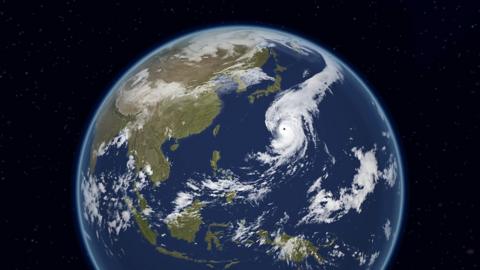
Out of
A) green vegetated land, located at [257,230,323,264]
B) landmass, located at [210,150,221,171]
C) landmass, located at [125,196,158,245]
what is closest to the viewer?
landmass, located at [210,150,221,171]

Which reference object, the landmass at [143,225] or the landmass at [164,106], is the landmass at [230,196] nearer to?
the landmass at [164,106]

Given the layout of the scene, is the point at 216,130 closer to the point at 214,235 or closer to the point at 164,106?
the point at 164,106

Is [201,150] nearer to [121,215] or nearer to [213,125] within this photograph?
[213,125]

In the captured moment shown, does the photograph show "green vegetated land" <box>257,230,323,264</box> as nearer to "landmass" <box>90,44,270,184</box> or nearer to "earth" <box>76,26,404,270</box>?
"earth" <box>76,26,404,270</box>

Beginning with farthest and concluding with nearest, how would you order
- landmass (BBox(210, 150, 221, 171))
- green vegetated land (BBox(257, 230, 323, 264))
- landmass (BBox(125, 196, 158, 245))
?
landmass (BBox(125, 196, 158, 245))
green vegetated land (BBox(257, 230, 323, 264))
landmass (BBox(210, 150, 221, 171))

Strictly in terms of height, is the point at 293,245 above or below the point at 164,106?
below

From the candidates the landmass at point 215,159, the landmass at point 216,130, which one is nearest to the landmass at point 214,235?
the landmass at point 215,159

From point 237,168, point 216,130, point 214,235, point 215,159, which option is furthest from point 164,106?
point 214,235

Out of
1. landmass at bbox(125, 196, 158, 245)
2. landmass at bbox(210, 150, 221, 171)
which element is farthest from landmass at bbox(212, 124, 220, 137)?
landmass at bbox(125, 196, 158, 245)

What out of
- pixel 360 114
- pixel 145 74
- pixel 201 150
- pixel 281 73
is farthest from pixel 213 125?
pixel 360 114
